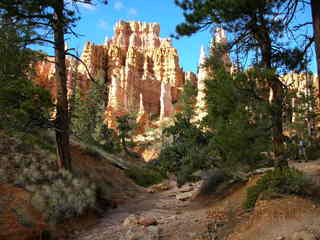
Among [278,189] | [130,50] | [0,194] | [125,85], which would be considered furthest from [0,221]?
[130,50]

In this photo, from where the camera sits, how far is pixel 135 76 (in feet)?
247

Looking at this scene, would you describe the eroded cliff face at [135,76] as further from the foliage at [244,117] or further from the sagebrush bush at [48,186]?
the foliage at [244,117]

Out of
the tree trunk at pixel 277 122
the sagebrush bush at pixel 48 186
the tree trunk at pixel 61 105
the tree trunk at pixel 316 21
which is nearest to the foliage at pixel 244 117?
the tree trunk at pixel 277 122

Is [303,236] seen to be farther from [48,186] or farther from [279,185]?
[48,186]

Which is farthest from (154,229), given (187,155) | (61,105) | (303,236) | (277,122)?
(187,155)

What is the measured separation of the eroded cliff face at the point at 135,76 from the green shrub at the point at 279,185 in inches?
2205

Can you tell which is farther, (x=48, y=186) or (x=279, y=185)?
(x=48, y=186)

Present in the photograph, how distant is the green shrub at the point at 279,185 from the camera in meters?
5.16

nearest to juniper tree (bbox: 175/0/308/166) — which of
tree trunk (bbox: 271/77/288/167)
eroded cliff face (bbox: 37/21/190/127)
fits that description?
tree trunk (bbox: 271/77/288/167)

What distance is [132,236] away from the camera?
4.70 m

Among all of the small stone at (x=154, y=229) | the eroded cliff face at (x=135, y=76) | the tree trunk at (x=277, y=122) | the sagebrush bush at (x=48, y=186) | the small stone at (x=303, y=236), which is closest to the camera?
the small stone at (x=303, y=236)

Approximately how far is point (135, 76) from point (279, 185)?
72198 millimetres

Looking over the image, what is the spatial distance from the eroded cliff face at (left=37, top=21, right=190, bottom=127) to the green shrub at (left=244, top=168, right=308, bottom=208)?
56.0 m

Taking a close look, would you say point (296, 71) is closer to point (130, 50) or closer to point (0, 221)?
point (0, 221)
